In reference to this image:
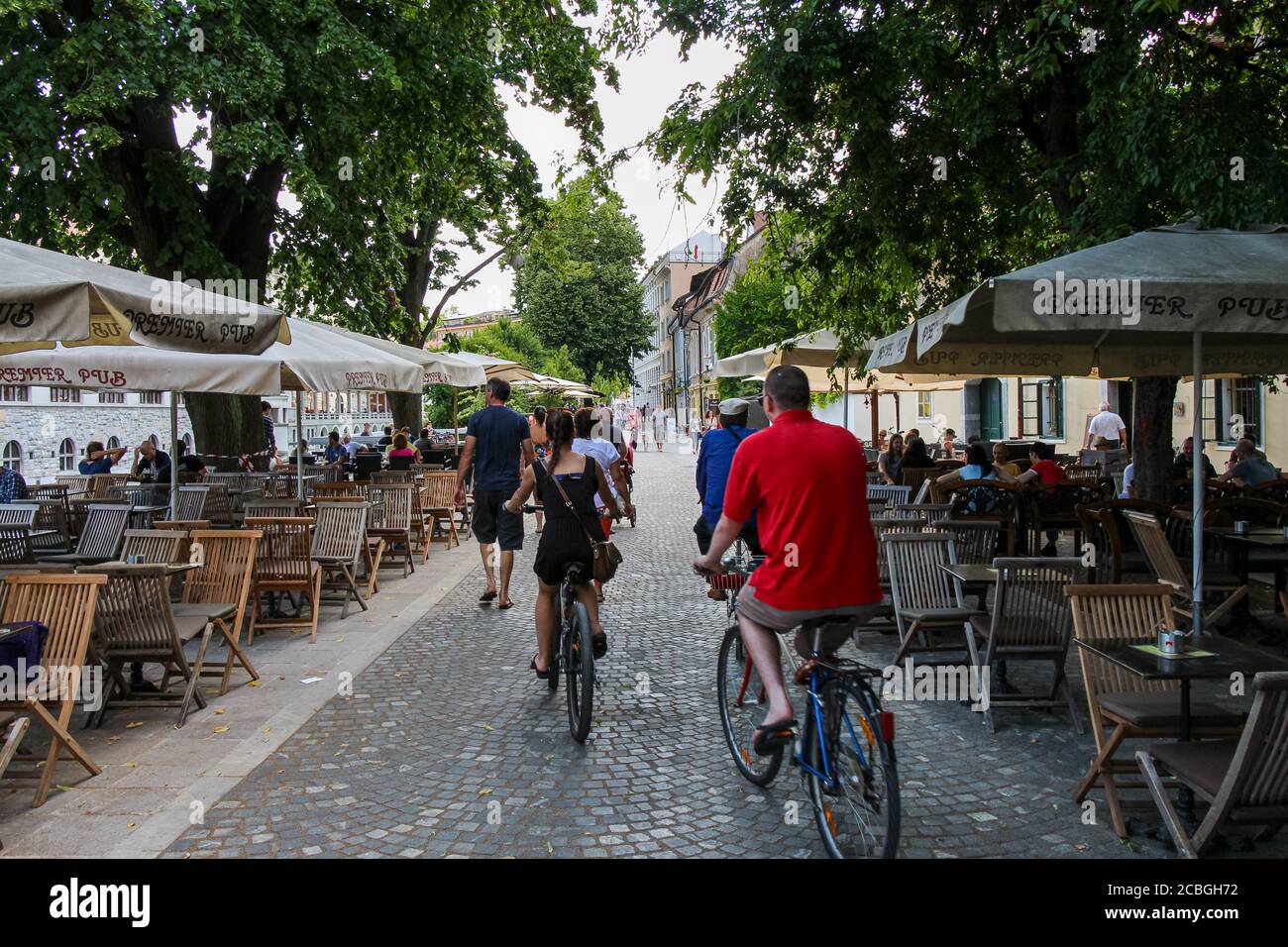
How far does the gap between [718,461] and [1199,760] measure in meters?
3.47

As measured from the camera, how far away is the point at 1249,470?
442 inches

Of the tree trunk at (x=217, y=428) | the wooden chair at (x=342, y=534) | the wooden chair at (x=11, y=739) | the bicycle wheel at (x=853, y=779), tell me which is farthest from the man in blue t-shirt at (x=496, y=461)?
the tree trunk at (x=217, y=428)

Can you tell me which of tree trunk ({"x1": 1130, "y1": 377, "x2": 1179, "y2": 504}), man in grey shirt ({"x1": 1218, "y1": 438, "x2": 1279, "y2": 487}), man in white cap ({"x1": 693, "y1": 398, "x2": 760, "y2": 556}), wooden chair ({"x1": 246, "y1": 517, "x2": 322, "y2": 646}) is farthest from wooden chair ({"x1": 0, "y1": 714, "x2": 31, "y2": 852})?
man in grey shirt ({"x1": 1218, "y1": 438, "x2": 1279, "y2": 487})

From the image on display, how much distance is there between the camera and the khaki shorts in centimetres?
384

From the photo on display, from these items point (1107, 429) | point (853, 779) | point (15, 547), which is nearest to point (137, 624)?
point (15, 547)

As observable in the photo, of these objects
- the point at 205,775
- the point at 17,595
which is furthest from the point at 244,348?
the point at 205,775

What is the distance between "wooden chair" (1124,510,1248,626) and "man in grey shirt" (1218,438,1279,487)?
4221 millimetres

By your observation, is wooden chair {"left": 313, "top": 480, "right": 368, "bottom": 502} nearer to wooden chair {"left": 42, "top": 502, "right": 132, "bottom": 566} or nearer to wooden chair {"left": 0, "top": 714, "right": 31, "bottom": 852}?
wooden chair {"left": 42, "top": 502, "right": 132, "bottom": 566}

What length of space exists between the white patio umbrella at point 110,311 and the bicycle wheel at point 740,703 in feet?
11.5

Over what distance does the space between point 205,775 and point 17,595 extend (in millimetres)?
1373

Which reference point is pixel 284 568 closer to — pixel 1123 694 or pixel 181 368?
pixel 181 368

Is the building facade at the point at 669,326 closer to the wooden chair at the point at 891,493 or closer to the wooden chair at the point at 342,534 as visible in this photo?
the wooden chair at the point at 891,493

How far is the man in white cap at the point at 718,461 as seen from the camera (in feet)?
21.5
